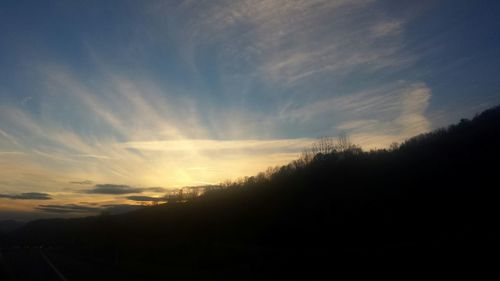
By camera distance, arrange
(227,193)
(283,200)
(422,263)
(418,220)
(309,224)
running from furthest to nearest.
→ (227,193) < (283,200) < (309,224) < (418,220) < (422,263)

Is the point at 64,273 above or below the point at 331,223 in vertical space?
below

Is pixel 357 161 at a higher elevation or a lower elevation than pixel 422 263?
higher

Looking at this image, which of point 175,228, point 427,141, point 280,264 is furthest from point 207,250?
point 427,141

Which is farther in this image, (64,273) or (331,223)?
(331,223)

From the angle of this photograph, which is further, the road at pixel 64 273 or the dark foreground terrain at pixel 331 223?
the road at pixel 64 273

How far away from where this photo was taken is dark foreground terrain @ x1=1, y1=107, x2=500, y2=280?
51.5 ft

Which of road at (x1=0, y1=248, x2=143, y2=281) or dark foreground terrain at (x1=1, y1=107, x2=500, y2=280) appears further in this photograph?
road at (x1=0, y1=248, x2=143, y2=281)

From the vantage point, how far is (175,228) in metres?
92.4

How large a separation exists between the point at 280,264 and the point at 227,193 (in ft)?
355

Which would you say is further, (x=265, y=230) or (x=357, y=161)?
(x=357, y=161)

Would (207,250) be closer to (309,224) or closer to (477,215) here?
(477,215)

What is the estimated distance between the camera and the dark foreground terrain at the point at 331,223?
51.5 feet

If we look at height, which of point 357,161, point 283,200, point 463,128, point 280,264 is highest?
point 463,128

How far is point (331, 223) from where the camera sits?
77.4 metres
